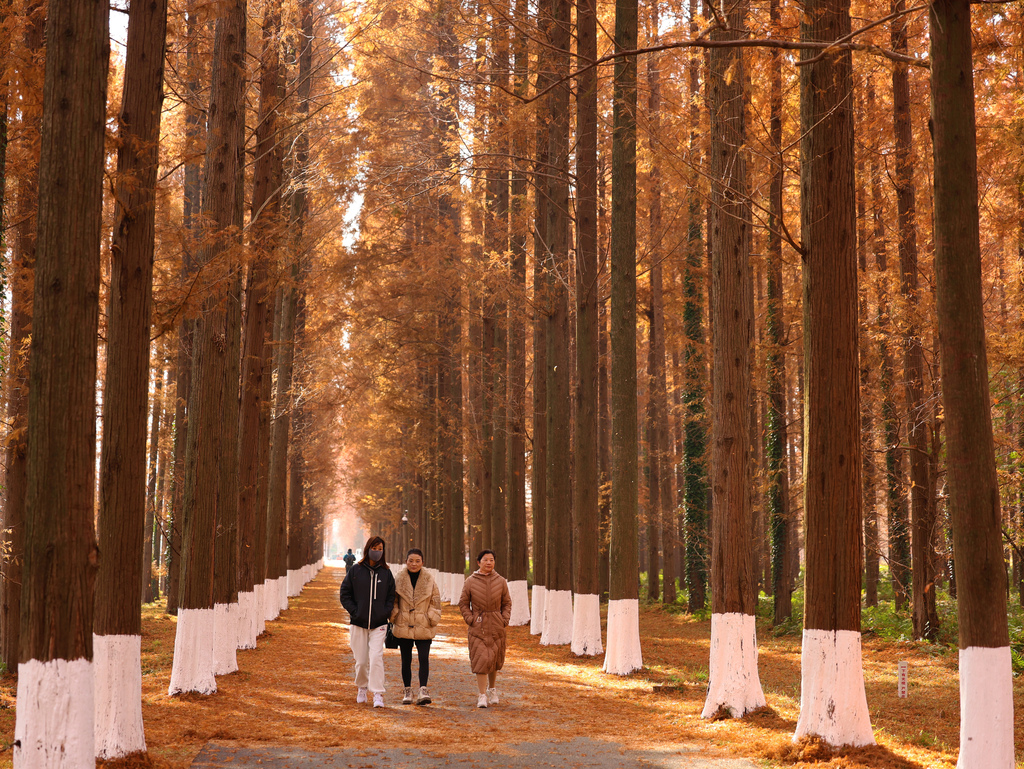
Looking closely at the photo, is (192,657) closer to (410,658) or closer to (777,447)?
(410,658)

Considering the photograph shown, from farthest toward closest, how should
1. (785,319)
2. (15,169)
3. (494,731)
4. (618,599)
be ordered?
(785,319), (618,599), (15,169), (494,731)

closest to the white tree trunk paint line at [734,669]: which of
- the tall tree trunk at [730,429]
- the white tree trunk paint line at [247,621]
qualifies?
the tall tree trunk at [730,429]

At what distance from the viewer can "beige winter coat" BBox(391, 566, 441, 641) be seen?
1083cm

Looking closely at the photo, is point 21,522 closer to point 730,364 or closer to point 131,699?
point 131,699

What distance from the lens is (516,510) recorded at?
71.5 ft

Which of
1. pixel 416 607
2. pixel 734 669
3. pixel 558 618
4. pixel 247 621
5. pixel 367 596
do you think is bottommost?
pixel 558 618

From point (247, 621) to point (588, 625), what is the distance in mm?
6146

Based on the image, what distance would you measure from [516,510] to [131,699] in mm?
14708

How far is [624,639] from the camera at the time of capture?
13.5m

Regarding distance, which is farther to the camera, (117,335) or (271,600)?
(271,600)

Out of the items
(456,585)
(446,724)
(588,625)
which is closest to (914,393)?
(588,625)

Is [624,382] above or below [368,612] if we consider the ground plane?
above

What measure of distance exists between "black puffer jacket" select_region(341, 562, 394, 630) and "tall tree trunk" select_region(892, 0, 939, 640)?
10.2 m

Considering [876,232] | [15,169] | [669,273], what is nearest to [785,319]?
[876,232]
